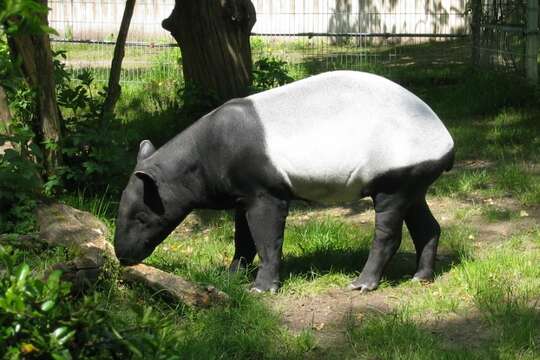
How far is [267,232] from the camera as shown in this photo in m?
6.01

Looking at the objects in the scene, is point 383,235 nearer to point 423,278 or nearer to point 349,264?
point 423,278

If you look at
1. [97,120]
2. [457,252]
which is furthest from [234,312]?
[97,120]

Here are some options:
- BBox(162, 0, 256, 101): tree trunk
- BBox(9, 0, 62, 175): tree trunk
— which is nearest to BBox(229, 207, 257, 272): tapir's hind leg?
BBox(9, 0, 62, 175): tree trunk

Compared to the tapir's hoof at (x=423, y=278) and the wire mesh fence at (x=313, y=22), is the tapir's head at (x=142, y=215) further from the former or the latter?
the wire mesh fence at (x=313, y=22)

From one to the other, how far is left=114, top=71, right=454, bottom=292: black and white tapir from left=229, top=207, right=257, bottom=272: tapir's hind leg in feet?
1.05

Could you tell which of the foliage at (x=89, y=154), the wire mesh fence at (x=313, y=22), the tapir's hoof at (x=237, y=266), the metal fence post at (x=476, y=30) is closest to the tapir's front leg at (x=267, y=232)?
the tapir's hoof at (x=237, y=266)

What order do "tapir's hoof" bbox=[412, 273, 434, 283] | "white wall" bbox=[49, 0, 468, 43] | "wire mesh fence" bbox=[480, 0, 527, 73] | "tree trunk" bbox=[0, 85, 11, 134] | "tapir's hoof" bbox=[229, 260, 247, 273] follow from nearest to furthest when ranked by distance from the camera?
"tapir's hoof" bbox=[412, 273, 434, 283], "tapir's hoof" bbox=[229, 260, 247, 273], "tree trunk" bbox=[0, 85, 11, 134], "wire mesh fence" bbox=[480, 0, 527, 73], "white wall" bbox=[49, 0, 468, 43]

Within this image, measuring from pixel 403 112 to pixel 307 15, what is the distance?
11602mm

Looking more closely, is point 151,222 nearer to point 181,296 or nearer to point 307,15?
point 181,296

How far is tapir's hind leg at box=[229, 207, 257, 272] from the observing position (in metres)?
6.46

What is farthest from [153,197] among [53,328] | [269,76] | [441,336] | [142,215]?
[269,76]

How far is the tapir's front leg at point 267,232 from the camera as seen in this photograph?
5.96 meters

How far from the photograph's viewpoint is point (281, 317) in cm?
567

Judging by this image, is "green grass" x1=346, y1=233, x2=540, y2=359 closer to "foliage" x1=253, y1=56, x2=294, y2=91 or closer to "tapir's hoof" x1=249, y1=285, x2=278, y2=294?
"tapir's hoof" x1=249, y1=285, x2=278, y2=294
